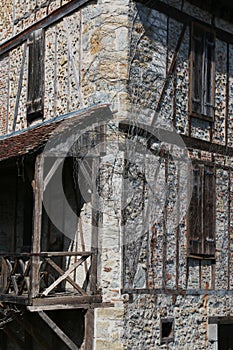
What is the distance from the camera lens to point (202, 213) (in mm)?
11062

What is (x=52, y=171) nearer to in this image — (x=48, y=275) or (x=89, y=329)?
(x=48, y=275)

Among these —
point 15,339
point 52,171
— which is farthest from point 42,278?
point 52,171

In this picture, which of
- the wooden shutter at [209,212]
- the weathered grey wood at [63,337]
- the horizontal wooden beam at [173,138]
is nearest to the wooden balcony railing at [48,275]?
the weathered grey wood at [63,337]

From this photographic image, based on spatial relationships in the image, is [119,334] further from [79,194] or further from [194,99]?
[194,99]

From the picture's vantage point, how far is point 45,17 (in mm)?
11797

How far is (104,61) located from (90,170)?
1.78 m

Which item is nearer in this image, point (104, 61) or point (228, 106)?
point (104, 61)

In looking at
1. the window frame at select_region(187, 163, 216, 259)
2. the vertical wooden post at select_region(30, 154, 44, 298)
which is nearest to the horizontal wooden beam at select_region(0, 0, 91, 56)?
the vertical wooden post at select_region(30, 154, 44, 298)

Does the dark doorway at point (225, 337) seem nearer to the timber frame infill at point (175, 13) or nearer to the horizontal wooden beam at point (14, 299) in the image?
the horizontal wooden beam at point (14, 299)

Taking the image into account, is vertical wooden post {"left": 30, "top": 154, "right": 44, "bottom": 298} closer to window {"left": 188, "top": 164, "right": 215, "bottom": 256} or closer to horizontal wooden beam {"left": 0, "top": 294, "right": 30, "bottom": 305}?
horizontal wooden beam {"left": 0, "top": 294, "right": 30, "bottom": 305}

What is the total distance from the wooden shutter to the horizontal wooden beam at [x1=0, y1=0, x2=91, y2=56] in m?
3.60

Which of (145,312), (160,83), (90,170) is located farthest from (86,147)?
(145,312)

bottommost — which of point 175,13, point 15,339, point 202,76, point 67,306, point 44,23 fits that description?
point 15,339

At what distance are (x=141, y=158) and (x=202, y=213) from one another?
5.38 ft
